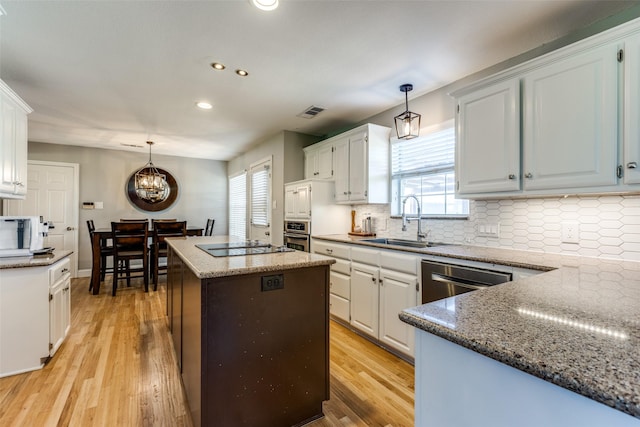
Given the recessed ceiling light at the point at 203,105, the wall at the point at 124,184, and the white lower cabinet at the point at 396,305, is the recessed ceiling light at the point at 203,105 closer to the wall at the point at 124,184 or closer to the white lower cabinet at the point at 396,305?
the white lower cabinet at the point at 396,305

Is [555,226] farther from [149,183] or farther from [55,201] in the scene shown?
[55,201]

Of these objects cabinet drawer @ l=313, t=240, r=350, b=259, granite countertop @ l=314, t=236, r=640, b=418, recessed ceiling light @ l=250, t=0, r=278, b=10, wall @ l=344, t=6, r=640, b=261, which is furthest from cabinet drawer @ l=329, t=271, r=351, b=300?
recessed ceiling light @ l=250, t=0, r=278, b=10

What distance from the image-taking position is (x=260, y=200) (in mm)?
5141

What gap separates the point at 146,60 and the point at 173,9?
768 mm

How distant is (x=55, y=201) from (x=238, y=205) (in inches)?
121

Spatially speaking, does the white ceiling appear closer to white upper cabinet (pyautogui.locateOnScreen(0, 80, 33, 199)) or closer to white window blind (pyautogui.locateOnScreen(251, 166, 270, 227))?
white upper cabinet (pyautogui.locateOnScreen(0, 80, 33, 199))

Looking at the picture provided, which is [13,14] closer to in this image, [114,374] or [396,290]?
[114,374]

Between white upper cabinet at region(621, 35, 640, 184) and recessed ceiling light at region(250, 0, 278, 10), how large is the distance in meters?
1.92

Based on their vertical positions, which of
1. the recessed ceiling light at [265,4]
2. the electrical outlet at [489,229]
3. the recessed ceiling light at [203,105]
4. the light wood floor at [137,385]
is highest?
the recessed ceiling light at [265,4]

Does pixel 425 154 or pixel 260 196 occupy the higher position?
pixel 425 154

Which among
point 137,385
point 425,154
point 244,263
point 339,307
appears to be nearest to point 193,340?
point 244,263

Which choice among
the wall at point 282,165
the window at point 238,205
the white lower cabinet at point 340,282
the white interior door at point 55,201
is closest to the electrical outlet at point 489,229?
the white lower cabinet at point 340,282

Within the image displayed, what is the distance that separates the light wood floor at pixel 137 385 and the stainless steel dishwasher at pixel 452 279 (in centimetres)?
65

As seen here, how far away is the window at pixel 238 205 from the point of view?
5961 mm
